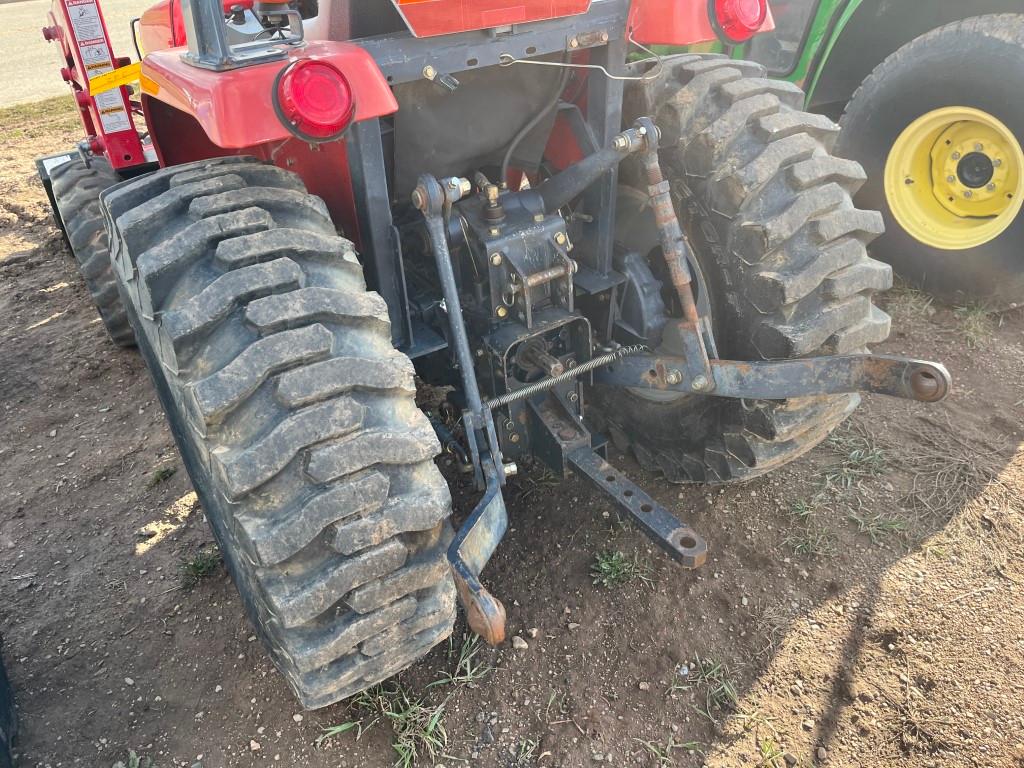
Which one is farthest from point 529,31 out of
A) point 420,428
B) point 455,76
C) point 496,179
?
point 420,428

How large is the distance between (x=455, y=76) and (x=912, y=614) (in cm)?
226

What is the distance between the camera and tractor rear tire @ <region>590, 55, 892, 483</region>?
2387 millimetres

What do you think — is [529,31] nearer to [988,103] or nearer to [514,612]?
[514,612]

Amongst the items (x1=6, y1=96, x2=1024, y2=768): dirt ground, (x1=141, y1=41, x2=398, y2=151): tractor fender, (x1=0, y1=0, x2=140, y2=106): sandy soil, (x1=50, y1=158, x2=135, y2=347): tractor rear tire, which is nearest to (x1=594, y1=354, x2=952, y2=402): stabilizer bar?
(x1=6, y1=96, x2=1024, y2=768): dirt ground

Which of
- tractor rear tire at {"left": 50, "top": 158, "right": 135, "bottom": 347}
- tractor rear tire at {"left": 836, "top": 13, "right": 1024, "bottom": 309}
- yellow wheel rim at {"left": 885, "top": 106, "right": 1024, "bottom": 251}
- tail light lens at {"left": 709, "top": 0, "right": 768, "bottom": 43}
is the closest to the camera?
tail light lens at {"left": 709, "top": 0, "right": 768, "bottom": 43}

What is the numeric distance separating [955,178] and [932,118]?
33 centimetres

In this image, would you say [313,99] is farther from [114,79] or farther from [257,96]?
[114,79]

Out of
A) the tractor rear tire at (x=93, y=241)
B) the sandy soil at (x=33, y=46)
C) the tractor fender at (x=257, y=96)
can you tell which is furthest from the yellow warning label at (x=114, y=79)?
the sandy soil at (x=33, y=46)

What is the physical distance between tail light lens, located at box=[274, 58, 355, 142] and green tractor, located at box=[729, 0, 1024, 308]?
3030 millimetres

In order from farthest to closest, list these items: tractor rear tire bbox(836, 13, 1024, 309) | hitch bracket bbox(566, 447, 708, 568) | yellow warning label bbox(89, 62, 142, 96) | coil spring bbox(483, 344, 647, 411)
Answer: yellow warning label bbox(89, 62, 142, 96) → tractor rear tire bbox(836, 13, 1024, 309) → coil spring bbox(483, 344, 647, 411) → hitch bracket bbox(566, 447, 708, 568)

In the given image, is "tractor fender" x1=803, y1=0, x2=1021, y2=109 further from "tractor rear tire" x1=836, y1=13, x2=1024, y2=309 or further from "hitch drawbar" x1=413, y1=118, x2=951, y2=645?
"hitch drawbar" x1=413, y1=118, x2=951, y2=645

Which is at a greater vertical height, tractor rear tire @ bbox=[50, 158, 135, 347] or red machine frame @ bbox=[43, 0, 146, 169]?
red machine frame @ bbox=[43, 0, 146, 169]

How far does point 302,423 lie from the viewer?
→ 1679mm

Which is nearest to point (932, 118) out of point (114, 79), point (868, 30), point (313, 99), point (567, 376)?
point (868, 30)
